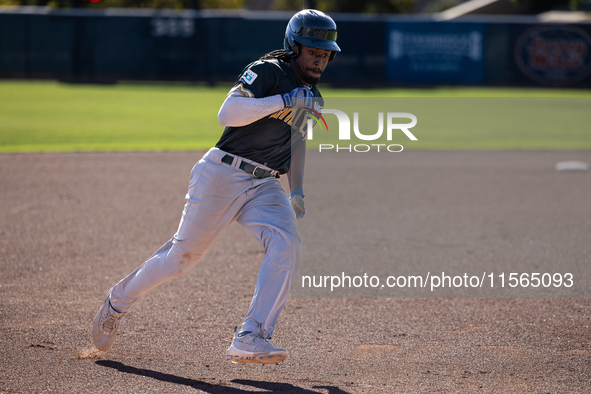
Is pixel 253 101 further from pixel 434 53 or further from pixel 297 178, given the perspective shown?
pixel 434 53

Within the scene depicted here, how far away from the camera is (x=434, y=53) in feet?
95.4

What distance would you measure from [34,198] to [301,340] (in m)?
5.76

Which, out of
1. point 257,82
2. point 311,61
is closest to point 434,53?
point 311,61

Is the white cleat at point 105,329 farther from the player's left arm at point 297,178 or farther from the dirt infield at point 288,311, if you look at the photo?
the player's left arm at point 297,178

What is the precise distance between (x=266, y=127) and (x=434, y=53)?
87.7 feet

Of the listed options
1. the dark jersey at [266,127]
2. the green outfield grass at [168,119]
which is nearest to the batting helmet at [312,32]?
the dark jersey at [266,127]

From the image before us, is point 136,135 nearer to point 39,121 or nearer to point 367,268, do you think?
point 39,121

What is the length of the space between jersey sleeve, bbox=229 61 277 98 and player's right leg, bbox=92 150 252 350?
418mm

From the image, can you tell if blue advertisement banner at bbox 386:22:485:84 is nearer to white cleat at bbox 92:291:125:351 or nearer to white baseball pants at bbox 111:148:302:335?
white baseball pants at bbox 111:148:302:335

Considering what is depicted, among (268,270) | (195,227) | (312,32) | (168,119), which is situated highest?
(312,32)

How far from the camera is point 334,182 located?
10539mm

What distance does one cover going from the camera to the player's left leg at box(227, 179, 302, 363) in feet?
11.2

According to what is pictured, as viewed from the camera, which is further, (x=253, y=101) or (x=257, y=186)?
(x=257, y=186)

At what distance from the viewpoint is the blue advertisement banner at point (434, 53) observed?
28.8 metres
